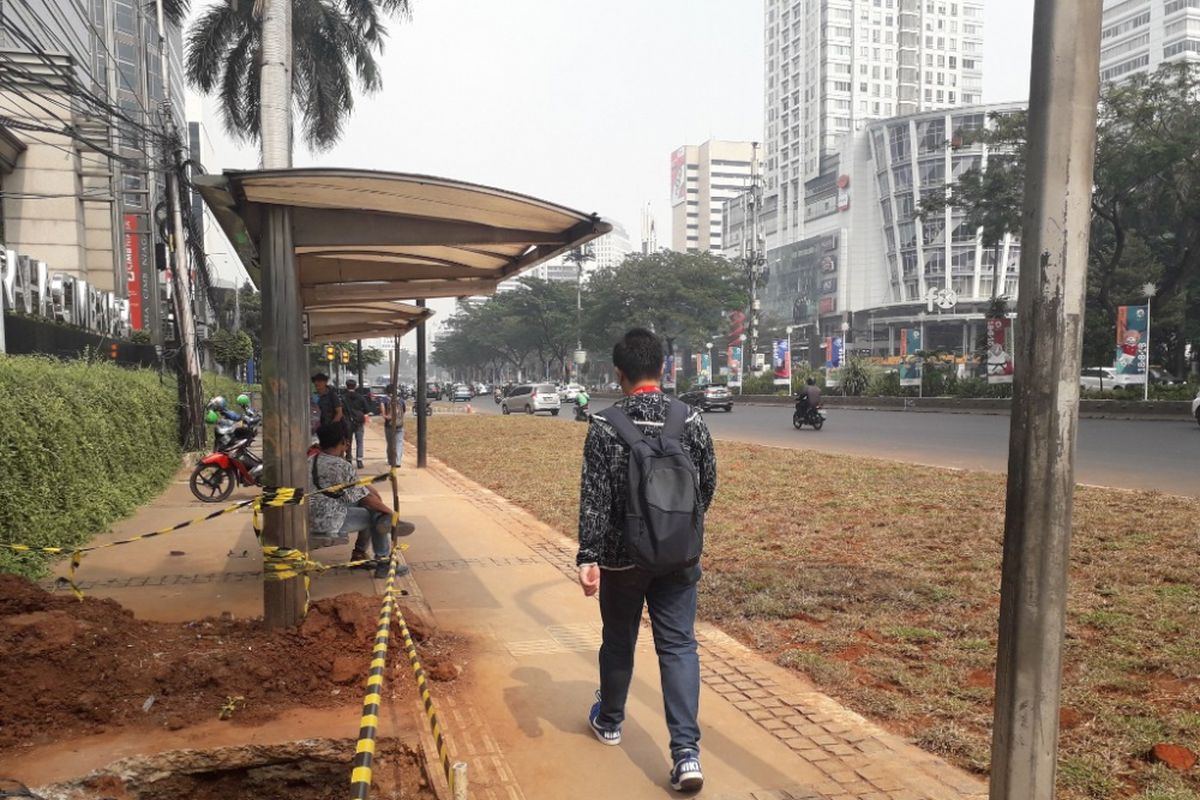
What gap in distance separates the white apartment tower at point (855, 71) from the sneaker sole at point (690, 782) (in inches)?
4104

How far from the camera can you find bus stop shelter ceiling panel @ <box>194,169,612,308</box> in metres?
4.36

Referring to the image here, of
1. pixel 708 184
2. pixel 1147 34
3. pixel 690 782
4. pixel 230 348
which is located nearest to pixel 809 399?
pixel 690 782

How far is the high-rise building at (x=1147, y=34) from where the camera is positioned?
84.9m

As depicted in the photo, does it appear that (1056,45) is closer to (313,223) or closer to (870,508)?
(313,223)

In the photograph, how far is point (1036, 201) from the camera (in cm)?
221

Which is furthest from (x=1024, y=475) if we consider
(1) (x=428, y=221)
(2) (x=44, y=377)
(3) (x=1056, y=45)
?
(2) (x=44, y=377)

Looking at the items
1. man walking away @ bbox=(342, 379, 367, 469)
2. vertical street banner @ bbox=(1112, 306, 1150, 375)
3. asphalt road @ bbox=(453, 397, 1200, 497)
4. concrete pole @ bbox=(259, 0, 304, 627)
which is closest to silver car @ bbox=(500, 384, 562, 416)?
asphalt road @ bbox=(453, 397, 1200, 497)

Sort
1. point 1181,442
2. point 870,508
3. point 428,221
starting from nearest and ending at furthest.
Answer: point 428,221 < point 870,508 < point 1181,442

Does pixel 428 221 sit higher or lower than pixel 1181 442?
higher

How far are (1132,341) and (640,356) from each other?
989 inches

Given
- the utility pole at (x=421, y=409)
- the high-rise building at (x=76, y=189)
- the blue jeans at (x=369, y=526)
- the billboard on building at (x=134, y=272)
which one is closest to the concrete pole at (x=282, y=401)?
the blue jeans at (x=369, y=526)

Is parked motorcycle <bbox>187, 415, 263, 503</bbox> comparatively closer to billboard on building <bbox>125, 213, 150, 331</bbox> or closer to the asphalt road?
the asphalt road

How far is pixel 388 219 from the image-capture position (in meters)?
5.09

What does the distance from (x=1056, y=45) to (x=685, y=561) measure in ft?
6.28
